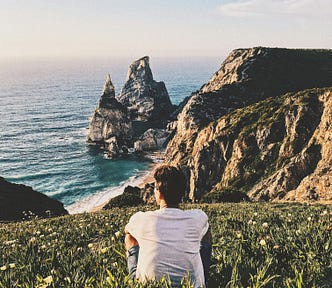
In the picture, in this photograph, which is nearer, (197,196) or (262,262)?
(262,262)

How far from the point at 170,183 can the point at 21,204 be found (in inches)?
1300

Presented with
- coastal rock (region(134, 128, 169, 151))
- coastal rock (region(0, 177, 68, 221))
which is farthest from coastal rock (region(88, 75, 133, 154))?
coastal rock (region(0, 177, 68, 221))

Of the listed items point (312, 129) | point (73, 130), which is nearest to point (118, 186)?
point (312, 129)

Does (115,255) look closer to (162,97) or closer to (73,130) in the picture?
(73,130)

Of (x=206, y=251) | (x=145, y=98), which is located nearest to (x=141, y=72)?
(x=145, y=98)

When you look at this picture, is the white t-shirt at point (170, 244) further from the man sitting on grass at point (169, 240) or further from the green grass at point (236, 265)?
the green grass at point (236, 265)

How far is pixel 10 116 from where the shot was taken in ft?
587

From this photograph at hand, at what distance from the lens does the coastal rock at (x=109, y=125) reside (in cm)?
11769

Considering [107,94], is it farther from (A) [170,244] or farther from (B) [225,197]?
(A) [170,244]

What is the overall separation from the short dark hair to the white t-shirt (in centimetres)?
16

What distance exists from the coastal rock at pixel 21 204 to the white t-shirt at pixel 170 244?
29.0 meters

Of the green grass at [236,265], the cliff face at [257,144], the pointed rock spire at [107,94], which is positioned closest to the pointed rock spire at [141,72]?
the pointed rock spire at [107,94]

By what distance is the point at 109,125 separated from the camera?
119750 mm

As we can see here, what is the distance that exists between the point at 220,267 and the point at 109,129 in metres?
115
